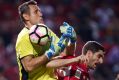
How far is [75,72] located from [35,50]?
0.60 meters

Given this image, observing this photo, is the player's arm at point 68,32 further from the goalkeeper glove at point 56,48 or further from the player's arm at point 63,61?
the player's arm at point 63,61

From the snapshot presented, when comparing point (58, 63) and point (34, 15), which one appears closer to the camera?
point (58, 63)

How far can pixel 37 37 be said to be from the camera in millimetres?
6098

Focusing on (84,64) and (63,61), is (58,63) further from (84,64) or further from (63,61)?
(84,64)

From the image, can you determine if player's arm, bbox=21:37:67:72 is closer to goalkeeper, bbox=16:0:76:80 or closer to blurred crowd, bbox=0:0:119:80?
goalkeeper, bbox=16:0:76:80

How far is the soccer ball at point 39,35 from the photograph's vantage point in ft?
20.0

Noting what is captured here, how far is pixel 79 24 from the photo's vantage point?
14.8 meters

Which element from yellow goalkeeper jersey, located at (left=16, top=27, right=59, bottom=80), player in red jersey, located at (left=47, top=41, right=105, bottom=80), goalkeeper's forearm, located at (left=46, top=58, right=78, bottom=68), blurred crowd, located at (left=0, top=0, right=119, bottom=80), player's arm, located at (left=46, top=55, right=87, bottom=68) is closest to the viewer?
player's arm, located at (left=46, top=55, right=87, bottom=68)

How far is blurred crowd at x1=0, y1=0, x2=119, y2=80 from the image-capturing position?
13031mm

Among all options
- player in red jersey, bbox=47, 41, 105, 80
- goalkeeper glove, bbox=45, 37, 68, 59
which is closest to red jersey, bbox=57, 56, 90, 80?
player in red jersey, bbox=47, 41, 105, 80

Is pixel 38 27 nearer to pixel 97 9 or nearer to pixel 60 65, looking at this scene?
pixel 60 65

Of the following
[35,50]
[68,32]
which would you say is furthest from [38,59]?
[68,32]

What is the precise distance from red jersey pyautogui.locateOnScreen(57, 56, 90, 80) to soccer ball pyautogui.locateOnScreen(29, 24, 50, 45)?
568mm

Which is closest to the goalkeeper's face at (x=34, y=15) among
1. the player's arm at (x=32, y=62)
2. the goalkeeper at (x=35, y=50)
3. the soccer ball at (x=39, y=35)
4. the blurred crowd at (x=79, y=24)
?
the goalkeeper at (x=35, y=50)
